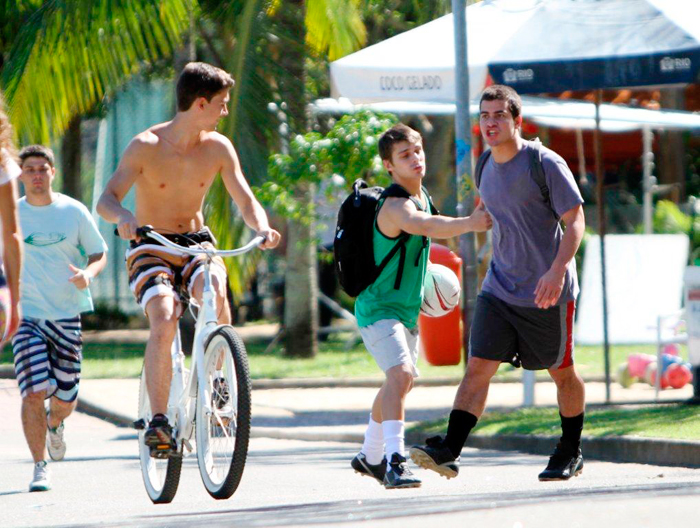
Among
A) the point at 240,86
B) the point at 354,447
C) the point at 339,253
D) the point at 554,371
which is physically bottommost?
the point at 354,447

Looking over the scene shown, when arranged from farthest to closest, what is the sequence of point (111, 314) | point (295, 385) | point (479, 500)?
point (111, 314) → point (295, 385) → point (479, 500)

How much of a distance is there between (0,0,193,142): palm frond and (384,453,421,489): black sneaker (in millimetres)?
8312

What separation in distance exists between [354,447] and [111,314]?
14.3 m

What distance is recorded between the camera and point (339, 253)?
7277 mm

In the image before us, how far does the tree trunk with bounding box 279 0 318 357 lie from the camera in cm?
1638

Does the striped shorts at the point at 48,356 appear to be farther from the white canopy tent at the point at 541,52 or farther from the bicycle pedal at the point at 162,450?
the white canopy tent at the point at 541,52

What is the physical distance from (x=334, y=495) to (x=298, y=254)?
33.6 ft

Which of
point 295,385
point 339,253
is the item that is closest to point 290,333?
point 295,385

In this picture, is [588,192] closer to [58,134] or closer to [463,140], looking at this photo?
[58,134]

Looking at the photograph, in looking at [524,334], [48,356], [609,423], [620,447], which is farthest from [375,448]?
[609,423]

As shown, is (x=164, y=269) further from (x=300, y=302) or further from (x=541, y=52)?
(x=300, y=302)

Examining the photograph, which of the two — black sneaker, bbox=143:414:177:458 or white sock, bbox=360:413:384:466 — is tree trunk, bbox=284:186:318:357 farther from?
black sneaker, bbox=143:414:177:458

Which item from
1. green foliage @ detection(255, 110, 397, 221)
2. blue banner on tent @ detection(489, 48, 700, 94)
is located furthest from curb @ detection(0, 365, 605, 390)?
blue banner on tent @ detection(489, 48, 700, 94)

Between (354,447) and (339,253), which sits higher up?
(339,253)
